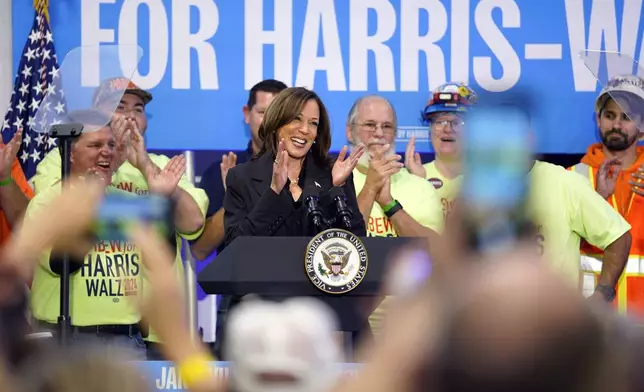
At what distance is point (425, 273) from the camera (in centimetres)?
126

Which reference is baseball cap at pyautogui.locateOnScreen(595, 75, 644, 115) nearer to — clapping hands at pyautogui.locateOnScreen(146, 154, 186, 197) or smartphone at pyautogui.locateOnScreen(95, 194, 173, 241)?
clapping hands at pyautogui.locateOnScreen(146, 154, 186, 197)

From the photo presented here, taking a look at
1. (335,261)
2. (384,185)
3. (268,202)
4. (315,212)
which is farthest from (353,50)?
(335,261)

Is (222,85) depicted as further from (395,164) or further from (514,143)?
(514,143)

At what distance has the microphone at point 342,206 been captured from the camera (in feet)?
11.4

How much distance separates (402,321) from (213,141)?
4.82 m

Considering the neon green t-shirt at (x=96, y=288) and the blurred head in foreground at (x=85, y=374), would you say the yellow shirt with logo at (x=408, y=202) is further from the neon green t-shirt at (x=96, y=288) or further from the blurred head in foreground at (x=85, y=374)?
the blurred head in foreground at (x=85, y=374)

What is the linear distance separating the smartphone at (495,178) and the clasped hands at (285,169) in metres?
2.49

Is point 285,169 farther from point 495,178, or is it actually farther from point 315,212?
point 495,178

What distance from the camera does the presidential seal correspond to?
332 cm

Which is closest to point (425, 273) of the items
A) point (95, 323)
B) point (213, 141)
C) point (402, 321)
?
point (402, 321)

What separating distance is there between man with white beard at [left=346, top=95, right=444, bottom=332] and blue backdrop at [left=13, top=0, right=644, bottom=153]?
0.43 metres

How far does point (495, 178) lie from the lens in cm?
112

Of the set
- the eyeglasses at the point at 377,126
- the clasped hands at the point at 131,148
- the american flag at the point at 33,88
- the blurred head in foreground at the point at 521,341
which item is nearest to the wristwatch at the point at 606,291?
the eyeglasses at the point at 377,126

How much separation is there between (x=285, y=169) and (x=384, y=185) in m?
1.15
